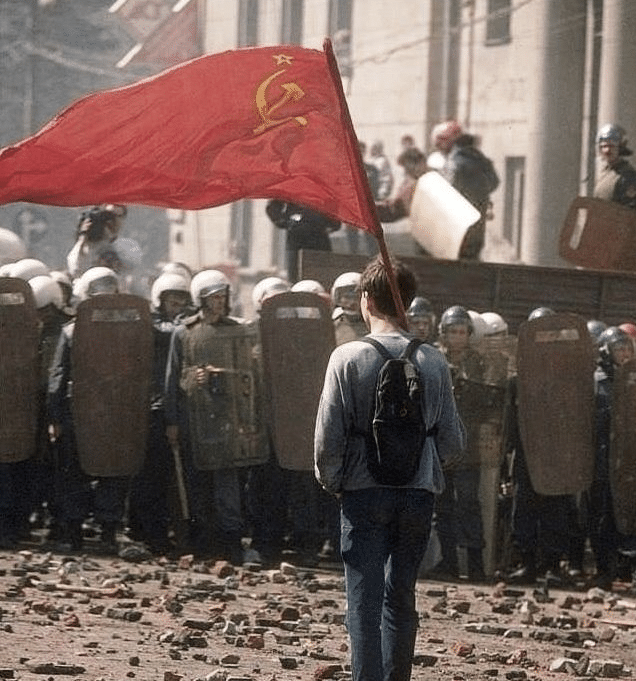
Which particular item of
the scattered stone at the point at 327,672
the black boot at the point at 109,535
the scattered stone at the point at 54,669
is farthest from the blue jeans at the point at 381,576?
the black boot at the point at 109,535

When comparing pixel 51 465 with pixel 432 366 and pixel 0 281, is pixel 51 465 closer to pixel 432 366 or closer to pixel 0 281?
pixel 0 281

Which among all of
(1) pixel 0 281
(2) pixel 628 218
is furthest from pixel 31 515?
(2) pixel 628 218

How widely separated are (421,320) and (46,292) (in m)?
2.37

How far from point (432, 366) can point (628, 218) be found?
9.50 m

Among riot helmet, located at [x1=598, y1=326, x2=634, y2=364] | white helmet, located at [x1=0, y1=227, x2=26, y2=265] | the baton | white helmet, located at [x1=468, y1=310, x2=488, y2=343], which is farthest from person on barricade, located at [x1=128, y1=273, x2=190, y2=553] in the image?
white helmet, located at [x1=0, y1=227, x2=26, y2=265]

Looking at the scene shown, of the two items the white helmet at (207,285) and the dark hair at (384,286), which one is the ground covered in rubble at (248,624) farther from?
the dark hair at (384,286)

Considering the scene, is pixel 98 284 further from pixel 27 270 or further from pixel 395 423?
pixel 395 423

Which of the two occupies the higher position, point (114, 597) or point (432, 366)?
point (432, 366)

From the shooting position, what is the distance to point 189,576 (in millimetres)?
13398

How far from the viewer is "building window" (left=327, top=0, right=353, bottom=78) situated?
37.6 meters

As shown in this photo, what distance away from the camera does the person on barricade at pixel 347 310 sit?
1468 cm

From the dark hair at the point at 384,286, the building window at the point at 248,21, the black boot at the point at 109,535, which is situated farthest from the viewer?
the building window at the point at 248,21

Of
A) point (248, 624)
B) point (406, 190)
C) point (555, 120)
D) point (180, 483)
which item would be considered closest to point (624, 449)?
point (180, 483)

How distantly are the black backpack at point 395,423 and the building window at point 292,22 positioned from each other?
31686mm
